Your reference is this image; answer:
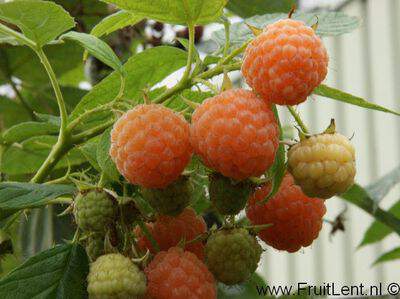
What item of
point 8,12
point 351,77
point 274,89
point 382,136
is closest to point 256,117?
point 274,89

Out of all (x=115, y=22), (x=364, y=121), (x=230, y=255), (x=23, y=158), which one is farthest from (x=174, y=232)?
(x=364, y=121)

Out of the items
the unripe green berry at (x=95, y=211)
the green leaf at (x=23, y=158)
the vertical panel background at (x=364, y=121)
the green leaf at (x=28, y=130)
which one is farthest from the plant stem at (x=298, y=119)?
the vertical panel background at (x=364, y=121)

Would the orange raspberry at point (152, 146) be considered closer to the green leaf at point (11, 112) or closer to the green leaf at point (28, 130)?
the green leaf at point (28, 130)

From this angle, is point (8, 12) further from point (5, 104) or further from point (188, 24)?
point (5, 104)

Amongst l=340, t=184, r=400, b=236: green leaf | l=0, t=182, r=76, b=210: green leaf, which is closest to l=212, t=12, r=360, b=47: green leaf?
l=0, t=182, r=76, b=210: green leaf

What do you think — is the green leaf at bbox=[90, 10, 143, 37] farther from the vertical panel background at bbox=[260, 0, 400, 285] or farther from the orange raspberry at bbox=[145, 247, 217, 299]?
the vertical panel background at bbox=[260, 0, 400, 285]

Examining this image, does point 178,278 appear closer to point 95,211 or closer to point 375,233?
point 95,211

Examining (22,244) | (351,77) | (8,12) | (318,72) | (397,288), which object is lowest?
(397,288)
